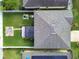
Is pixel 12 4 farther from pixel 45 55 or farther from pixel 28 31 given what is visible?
pixel 45 55

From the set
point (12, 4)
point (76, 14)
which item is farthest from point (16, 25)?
point (76, 14)

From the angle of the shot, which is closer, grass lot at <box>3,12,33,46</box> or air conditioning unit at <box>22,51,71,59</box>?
air conditioning unit at <box>22,51,71,59</box>

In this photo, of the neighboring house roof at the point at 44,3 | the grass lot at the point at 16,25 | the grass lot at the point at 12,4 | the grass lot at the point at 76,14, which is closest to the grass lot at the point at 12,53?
the grass lot at the point at 16,25

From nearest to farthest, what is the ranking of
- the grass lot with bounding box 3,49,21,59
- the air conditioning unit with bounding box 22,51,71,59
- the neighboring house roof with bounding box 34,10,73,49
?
the neighboring house roof with bounding box 34,10,73,49, the air conditioning unit with bounding box 22,51,71,59, the grass lot with bounding box 3,49,21,59

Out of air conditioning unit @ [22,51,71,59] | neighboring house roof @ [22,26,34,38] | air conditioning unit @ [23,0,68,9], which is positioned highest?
air conditioning unit @ [23,0,68,9]

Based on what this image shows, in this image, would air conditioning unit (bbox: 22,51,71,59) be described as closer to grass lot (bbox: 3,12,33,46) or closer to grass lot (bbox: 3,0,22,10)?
grass lot (bbox: 3,12,33,46)

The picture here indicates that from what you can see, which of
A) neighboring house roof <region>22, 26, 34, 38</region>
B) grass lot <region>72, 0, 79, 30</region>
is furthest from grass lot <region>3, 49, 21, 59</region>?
grass lot <region>72, 0, 79, 30</region>

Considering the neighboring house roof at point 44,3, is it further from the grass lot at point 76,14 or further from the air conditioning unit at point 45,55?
the air conditioning unit at point 45,55
